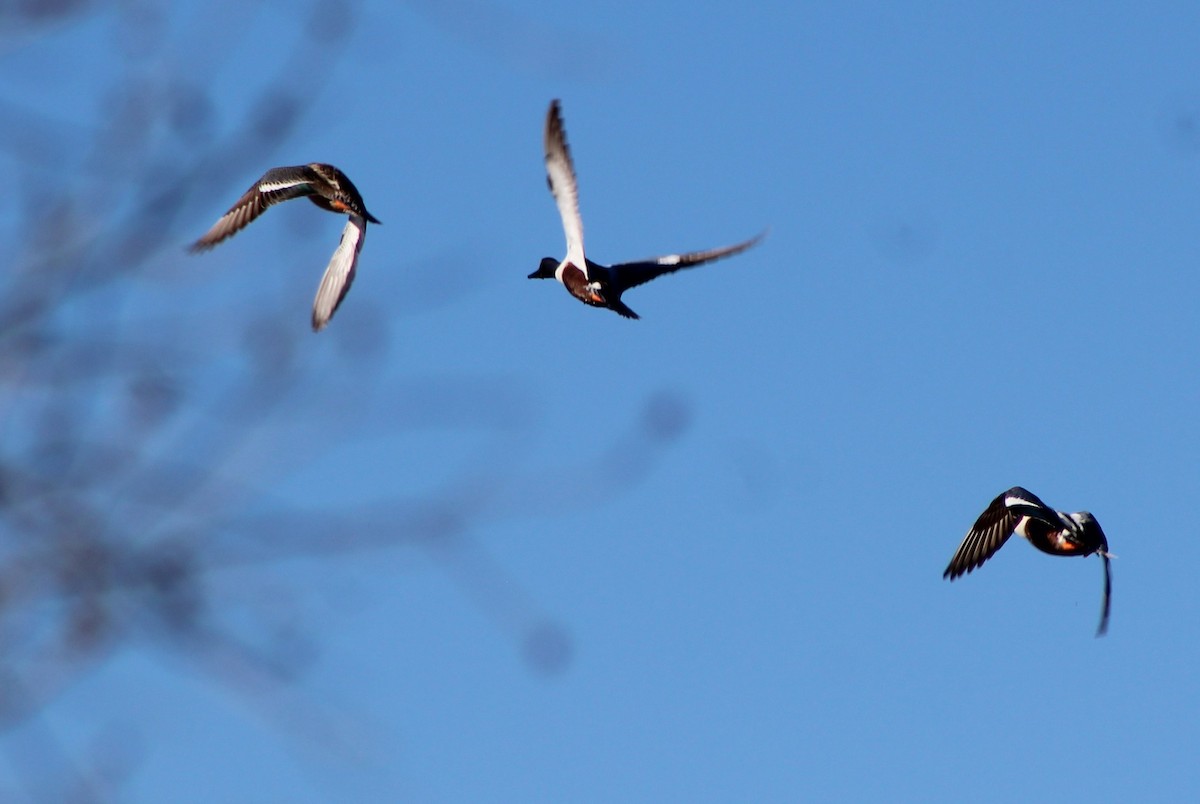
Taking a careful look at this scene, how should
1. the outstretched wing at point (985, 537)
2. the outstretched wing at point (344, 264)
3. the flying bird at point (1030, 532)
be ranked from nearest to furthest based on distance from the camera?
the outstretched wing at point (344, 264) → the flying bird at point (1030, 532) → the outstretched wing at point (985, 537)

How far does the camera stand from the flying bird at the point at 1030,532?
10.0m

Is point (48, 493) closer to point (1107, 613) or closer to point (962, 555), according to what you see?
point (1107, 613)

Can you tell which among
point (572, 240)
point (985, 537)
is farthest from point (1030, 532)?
point (572, 240)

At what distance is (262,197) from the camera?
895 centimetres

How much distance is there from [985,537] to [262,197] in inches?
221

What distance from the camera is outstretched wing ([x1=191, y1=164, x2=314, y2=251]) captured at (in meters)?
8.53

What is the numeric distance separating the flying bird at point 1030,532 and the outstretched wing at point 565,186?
337 cm

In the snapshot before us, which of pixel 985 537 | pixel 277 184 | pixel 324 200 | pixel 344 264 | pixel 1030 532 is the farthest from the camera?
pixel 985 537

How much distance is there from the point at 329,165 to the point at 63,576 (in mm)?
5086

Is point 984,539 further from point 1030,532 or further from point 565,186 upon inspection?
point 565,186

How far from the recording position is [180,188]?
3703 mm

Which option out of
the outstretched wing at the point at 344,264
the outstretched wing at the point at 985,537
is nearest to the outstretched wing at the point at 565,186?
the outstretched wing at the point at 344,264

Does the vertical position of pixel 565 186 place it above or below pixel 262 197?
above

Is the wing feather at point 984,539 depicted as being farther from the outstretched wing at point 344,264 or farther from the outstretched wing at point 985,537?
the outstretched wing at point 344,264
